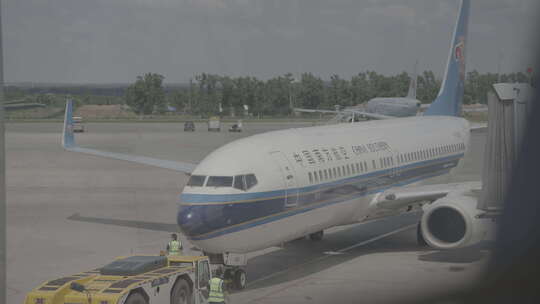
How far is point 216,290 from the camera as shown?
539 inches

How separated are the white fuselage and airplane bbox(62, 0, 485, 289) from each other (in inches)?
1.0

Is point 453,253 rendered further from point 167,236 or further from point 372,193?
point 167,236

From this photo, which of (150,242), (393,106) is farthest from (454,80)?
(393,106)

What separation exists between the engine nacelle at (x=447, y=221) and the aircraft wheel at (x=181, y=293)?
7.61 metres

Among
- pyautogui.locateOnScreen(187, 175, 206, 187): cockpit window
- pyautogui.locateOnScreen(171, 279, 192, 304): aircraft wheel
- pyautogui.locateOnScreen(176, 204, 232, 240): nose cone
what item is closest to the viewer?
pyautogui.locateOnScreen(171, 279, 192, 304): aircraft wheel

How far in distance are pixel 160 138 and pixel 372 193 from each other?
54670 mm

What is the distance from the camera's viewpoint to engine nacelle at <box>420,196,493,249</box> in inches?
725

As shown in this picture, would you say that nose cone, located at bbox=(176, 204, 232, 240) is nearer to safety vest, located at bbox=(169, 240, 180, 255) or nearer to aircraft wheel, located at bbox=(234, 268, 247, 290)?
aircraft wheel, located at bbox=(234, 268, 247, 290)

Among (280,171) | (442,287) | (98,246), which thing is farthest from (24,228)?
(442,287)

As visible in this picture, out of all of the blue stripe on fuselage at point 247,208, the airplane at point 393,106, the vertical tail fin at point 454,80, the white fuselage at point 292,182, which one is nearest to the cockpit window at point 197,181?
the white fuselage at point 292,182

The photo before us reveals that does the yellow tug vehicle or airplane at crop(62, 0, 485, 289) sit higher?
airplane at crop(62, 0, 485, 289)

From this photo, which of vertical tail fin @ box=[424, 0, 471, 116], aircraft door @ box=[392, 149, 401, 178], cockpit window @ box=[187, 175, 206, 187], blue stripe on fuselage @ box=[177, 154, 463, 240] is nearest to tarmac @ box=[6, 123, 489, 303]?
blue stripe on fuselage @ box=[177, 154, 463, 240]

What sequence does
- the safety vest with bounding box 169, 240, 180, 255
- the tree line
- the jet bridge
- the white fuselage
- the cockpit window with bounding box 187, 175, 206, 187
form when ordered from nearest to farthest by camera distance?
1. the jet bridge
2. the white fuselage
3. the cockpit window with bounding box 187, 175, 206, 187
4. the safety vest with bounding box 169, 240, 180, 255
5. the tree line

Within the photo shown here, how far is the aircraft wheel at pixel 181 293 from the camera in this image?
553 inches
